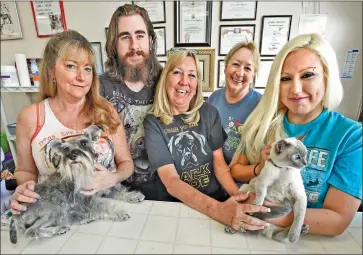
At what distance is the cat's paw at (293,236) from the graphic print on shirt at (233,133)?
0.31 meters

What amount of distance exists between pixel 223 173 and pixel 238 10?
58 cm

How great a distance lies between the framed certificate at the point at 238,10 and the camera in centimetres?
66

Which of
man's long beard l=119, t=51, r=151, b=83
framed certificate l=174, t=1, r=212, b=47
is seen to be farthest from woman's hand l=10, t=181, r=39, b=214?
framed certificate l=174, t=1, r=212, b=47

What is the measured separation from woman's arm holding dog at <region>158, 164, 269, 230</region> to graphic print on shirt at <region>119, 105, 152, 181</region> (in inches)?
4.1

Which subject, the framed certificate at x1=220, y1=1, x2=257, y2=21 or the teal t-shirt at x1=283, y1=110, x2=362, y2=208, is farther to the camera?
the framed certificate at x1=220, y1=1, x2=257, y2=21

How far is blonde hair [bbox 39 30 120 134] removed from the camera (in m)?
0.63

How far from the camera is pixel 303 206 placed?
54 centimetres

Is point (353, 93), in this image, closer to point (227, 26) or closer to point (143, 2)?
point (227, 26)

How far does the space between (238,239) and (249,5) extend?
30.0 inches

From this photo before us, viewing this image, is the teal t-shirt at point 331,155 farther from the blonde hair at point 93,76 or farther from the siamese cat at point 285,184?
the blonde hair at point 93,76

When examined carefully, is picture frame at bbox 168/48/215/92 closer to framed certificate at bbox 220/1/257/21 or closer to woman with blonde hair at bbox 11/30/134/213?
framed certificate at bbox 220/1/257/21

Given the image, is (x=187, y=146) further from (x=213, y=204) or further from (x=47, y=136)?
(x=47, y=136)

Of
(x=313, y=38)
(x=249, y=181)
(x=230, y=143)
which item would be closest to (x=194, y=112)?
(x=230, y=143)

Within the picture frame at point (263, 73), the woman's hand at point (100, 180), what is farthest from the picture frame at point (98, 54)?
the picture frame at point (263, 73)
